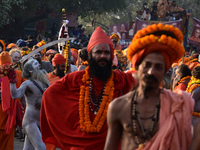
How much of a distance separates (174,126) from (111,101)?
2275mm

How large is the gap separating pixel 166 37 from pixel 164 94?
452mm

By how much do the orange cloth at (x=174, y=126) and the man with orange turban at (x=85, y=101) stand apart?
78.1 inches

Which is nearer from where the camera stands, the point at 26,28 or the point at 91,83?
the point at 91,83

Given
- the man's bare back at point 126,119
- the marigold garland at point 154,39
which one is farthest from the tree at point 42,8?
the man's bare back at point 126,119

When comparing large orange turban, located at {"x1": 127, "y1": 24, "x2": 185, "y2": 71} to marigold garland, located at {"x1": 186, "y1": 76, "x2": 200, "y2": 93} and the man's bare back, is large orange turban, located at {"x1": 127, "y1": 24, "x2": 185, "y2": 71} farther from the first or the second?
marigold garland, located at {"x1": 186, "y1": 76, "x2": 200, "y2": 93}

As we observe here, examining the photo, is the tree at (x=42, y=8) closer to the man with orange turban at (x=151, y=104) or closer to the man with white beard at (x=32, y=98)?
the man with white beard at (x=32, y=98)

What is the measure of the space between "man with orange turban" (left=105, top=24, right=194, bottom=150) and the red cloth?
1768mm

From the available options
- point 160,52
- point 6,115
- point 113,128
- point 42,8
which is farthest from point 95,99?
point 42,8

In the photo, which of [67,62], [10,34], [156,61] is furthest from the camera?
[10,34]

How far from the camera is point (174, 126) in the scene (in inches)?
127

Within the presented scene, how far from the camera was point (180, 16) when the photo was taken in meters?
23.0

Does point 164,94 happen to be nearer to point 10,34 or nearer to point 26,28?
point 10,34

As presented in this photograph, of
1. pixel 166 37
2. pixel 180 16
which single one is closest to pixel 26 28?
pixel 180 16

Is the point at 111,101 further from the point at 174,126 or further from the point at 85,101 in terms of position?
the point at 174,126
